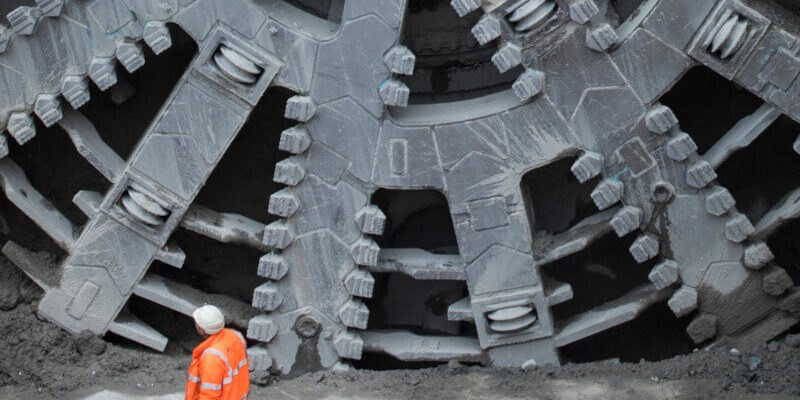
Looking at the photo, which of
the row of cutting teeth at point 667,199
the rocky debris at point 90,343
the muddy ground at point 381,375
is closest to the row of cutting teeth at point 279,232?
the muddy ground at point 381,375

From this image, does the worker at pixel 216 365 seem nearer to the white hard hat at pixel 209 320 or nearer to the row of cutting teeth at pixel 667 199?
the white hard hat at pixel 209 320

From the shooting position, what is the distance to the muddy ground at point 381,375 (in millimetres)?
7551

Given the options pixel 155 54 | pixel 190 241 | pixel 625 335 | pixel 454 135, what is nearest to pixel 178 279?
pixel 190 241

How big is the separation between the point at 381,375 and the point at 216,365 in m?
1.63

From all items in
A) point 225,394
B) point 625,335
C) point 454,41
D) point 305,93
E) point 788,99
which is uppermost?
point 454,41

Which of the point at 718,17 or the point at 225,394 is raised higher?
the point at 718,17

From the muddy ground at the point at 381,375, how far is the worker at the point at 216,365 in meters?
1.14

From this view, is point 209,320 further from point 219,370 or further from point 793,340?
point 793,340

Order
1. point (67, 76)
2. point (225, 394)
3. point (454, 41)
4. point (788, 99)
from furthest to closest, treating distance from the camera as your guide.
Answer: point (454, 41) → point (67, 76) → point (788, 99) → point (225, 394)

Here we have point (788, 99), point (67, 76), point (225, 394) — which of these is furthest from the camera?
point (67, 76)

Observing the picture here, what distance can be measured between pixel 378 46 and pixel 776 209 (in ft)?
8.58

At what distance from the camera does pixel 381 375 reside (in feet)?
26.1

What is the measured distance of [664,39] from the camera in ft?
23.6

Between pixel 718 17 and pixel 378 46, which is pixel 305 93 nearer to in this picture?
pixel 378 46
